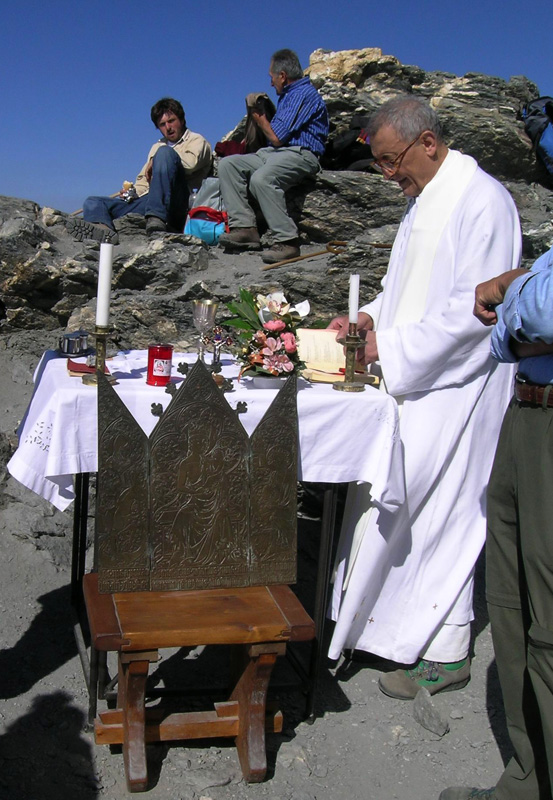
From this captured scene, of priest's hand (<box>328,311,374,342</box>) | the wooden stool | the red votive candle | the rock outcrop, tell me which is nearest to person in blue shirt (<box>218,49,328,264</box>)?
the rock outcrop

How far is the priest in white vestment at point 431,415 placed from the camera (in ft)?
9.55

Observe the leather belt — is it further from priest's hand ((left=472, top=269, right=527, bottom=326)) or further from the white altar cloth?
the white altar cloth

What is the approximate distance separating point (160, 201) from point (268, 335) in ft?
13.7

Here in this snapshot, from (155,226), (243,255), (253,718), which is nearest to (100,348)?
(253,718)

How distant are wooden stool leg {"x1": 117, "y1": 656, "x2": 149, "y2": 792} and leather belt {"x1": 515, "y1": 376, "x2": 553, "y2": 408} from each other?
1494 millimetres

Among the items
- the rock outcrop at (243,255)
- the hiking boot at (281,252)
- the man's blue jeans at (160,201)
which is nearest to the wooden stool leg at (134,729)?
the rock outcrop at (243,255)

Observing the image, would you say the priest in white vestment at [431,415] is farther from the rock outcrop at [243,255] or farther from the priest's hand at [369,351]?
the rock outcrop at [243,255]

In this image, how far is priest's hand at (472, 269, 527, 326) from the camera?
2.27 metres

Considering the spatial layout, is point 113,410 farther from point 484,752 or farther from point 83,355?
point 484,752

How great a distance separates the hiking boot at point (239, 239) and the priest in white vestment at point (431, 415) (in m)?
3.32

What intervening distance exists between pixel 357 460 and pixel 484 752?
4.09 ft

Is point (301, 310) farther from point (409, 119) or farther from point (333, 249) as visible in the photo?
point (333, 249)

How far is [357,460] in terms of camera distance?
2875mm

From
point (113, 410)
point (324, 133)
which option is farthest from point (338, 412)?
point (324, 133)
